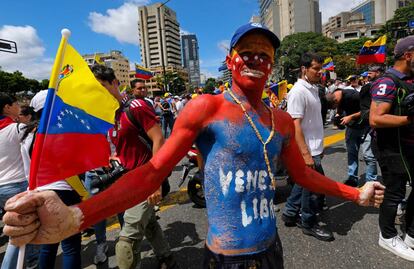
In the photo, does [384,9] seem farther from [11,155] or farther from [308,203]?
[11,155]

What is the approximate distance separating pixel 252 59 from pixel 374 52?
750 centimetres

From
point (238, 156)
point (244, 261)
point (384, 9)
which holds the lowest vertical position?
point (244, 261)

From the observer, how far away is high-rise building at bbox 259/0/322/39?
93.6 metres

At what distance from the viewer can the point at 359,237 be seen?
3.27m

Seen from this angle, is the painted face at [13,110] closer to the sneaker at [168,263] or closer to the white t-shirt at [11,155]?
the white t-shirt at [11,155]

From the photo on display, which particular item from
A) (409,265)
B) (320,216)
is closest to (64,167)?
(409,265)

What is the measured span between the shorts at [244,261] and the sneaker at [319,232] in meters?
2.15

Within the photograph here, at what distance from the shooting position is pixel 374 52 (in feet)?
24.1

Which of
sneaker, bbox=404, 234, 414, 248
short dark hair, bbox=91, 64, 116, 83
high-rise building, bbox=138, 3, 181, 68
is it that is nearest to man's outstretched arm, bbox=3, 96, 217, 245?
short dark hair, bbox=91, 64, 116, 83

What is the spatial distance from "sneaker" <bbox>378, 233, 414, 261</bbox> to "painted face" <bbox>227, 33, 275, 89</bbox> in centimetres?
258

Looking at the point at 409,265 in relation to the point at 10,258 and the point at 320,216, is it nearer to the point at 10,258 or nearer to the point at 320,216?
the point at 320,216

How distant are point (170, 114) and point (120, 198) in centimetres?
1088

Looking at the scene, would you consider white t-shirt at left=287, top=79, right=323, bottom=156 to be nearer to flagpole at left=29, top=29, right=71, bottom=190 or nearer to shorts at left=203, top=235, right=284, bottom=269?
shorts at left=203, top=235, right=284, bottom=269

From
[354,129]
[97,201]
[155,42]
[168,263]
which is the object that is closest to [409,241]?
[354,129]
